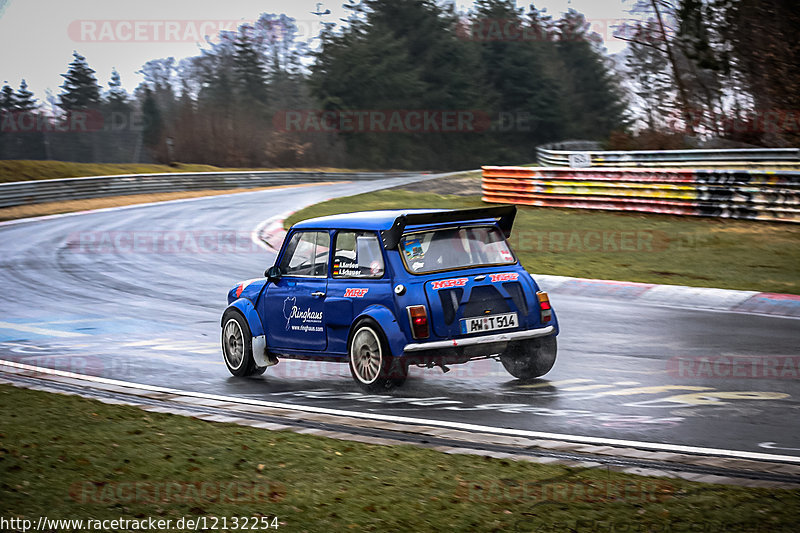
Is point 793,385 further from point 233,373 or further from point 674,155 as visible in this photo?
point 674,155

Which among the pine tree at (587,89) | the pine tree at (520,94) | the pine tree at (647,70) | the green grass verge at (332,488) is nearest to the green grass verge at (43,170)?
the pine tree at (647,70)

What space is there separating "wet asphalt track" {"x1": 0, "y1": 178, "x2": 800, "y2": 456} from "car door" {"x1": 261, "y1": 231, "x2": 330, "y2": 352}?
480 millimetres

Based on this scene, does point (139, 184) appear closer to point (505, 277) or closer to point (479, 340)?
point (505, 277)

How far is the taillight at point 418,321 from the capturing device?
28.5 ft

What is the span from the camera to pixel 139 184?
4416cm

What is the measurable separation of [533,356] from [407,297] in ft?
5.08

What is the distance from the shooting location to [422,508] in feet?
17.7

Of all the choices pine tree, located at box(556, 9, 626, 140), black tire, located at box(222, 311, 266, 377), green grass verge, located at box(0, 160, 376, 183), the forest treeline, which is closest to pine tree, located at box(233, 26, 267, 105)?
the forest treeline

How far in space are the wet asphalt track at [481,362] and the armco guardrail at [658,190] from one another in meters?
8.78

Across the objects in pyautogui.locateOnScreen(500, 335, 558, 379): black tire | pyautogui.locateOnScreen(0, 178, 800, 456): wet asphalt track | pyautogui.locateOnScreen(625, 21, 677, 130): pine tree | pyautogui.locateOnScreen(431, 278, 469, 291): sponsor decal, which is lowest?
pyautogui.locateOnScreen(0, 178, 800, 456): wet asphalt track

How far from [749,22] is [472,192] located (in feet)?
36.6

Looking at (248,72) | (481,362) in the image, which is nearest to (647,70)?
(248,72)

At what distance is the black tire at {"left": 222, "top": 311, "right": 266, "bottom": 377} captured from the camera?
10297mm

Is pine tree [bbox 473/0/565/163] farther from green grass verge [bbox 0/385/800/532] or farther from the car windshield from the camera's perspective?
green grass verge [bbox 0/385/800/532]
